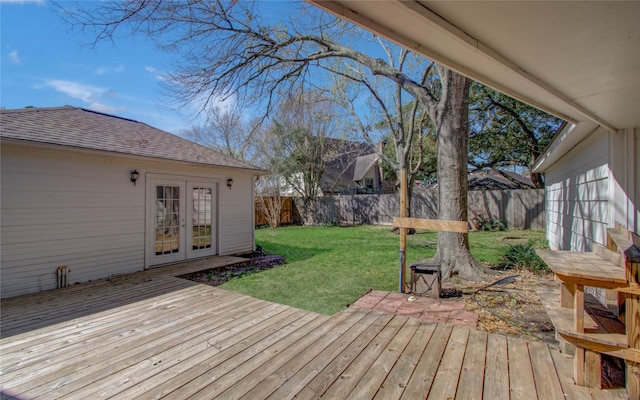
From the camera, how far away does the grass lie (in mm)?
4742

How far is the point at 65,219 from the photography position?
5340mm

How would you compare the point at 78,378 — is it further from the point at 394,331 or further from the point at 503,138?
the point at 503,138

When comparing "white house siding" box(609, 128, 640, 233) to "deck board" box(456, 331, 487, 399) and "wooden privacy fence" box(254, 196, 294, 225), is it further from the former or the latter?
"wooden privacy fence" box(254, 196, 294, 225)

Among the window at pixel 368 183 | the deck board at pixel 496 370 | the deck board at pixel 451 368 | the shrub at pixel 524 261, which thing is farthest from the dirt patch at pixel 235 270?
the window at pixel 368 183

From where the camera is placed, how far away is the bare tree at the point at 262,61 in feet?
17.2

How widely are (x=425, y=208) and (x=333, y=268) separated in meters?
9.96

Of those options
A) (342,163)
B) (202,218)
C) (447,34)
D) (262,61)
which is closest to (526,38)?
(447,34)

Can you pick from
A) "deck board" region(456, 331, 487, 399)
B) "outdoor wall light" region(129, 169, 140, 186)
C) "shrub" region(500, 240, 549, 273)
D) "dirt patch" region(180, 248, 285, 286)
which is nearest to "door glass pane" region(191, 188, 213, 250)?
"dirt patch" region(180, 248, 285, 286)

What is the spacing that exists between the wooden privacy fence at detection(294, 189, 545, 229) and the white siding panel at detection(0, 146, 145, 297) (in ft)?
36.0

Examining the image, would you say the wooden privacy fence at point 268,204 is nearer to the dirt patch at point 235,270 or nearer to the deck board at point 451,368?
the dirt patch at point 235,270

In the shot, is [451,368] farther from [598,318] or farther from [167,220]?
[167,220]

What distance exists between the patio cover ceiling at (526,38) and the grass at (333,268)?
3.31 metres

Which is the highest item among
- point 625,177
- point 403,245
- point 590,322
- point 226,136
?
point 226,136

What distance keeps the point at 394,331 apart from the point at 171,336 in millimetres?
2462
